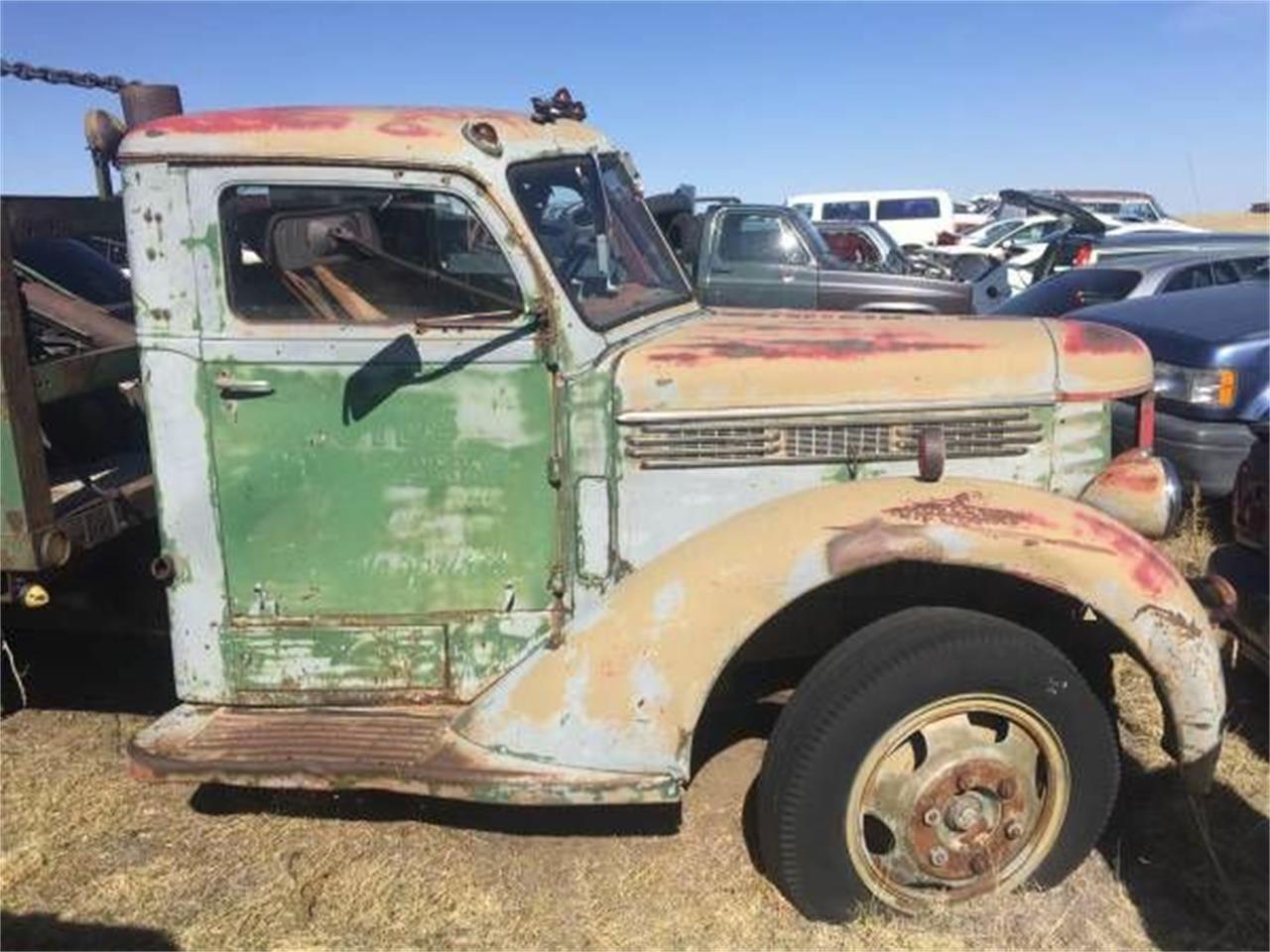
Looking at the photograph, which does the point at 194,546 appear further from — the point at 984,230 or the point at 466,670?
the point at 984,230

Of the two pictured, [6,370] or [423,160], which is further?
[6,370]

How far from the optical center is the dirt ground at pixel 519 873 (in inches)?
120

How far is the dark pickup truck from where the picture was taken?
1046cm

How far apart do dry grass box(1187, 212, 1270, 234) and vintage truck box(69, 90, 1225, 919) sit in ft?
107

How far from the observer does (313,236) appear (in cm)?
304

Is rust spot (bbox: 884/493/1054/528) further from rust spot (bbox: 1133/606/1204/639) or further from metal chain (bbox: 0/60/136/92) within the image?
metal chain (bbox: 0/60/136/92)

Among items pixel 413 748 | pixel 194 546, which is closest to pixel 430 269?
pixel 194 546

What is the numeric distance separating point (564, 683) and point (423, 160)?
139cm

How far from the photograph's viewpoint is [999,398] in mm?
3113

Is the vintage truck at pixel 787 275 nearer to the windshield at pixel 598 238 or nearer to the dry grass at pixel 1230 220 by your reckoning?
the windshield at pixel 598 238

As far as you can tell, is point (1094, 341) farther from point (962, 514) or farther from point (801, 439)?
point (801, 439)

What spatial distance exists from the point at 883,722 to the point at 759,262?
8.20m

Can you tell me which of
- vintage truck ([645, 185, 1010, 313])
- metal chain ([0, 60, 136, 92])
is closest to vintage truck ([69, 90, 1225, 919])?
metal chain ([0, 60, 136, 92])

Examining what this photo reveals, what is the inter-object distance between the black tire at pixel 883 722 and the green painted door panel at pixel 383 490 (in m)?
0.79
